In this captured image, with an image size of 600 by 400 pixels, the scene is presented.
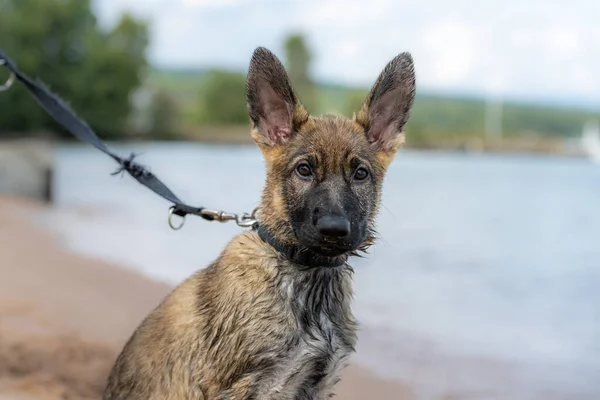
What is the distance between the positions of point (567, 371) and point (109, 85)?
5645 centimetres

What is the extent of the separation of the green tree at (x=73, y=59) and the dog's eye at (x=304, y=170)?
51.3 metres

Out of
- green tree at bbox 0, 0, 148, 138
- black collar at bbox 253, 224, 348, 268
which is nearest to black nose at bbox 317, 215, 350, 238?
black collar at bbox 253, 224, 348, 268

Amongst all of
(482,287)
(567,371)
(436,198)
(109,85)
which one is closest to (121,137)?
(109,85)

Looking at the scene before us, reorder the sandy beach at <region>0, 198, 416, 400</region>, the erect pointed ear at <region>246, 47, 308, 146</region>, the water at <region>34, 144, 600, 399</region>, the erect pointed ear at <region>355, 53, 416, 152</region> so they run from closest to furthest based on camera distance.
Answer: the erect pointed ear at <region>246, 47, 308, 146</region>, the erect pointed ear at <region>355, 53, 416, 152</region>, the sandy beach at <region>0, 198, 416, 400</region>, the water at <region>34, 144, 600, 399</region>

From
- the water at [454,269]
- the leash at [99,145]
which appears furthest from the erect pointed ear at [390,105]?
the leash at [99,145]

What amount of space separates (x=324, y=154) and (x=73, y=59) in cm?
5938

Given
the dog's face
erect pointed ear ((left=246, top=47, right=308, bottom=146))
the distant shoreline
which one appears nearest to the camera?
the dog's face

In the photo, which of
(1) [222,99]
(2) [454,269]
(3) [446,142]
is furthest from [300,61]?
(2) [454,269]

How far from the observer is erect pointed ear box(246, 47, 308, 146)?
4.18 metres

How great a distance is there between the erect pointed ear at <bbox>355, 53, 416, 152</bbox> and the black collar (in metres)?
0.76

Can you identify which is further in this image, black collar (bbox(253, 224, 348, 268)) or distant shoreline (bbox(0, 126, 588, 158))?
distant shoreline (bbox(0, 126, 588, 158))

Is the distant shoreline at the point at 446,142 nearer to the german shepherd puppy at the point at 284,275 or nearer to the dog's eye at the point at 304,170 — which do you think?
the german shepherd puppy at the point at 284,275

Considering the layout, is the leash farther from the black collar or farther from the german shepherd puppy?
the black collar

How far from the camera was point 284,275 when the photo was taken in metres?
4.06
